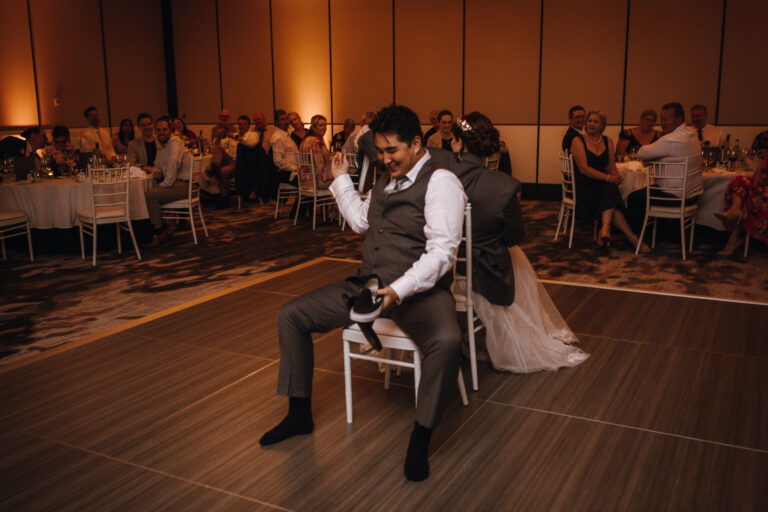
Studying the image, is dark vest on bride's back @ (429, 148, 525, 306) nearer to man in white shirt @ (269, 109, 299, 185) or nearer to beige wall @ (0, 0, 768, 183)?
man in white shirt @ (269, 109, 299, 185)

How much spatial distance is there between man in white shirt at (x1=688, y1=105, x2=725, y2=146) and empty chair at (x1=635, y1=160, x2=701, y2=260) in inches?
82.0

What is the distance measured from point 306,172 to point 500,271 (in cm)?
→ 556

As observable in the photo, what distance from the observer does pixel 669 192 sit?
21.4 feet

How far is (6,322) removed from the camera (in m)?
4.72

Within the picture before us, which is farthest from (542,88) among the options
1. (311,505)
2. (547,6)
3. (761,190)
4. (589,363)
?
(311,505)

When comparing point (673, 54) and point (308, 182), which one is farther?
point (673, 54)

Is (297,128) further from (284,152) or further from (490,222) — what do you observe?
(490,222)

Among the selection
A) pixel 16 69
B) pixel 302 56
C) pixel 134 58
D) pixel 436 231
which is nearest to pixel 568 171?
pixel 436 231

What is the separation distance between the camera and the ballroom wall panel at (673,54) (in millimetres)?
9344

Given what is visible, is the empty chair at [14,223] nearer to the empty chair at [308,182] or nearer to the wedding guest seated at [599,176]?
the empty chair at [308,182]

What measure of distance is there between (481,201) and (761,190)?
4217 millimetres

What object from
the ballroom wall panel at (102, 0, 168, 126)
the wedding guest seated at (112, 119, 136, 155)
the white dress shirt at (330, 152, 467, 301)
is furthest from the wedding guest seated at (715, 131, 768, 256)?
the ballroom wall panel at (102, 0, 168, 126)

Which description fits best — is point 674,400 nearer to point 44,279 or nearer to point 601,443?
point 601,443

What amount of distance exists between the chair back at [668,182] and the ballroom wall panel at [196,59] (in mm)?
9516
